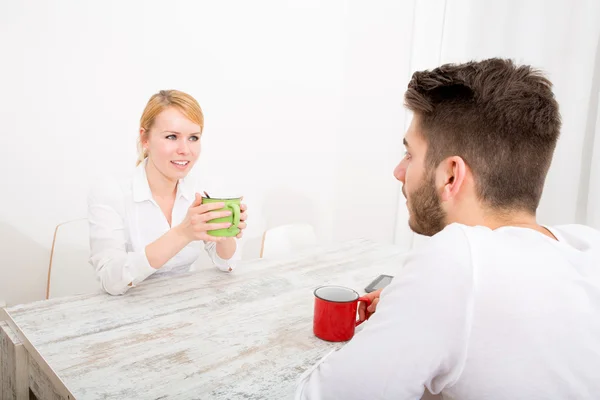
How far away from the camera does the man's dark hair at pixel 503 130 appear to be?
85 centimetres

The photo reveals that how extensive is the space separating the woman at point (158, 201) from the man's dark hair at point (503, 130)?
0.75 metres

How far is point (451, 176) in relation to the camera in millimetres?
879

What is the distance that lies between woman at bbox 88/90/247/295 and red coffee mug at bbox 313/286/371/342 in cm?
43

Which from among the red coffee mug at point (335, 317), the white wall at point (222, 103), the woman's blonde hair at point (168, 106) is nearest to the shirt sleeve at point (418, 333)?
the red coffee mug at point (335, 317)

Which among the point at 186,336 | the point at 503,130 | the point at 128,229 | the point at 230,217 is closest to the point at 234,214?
the point at 230,217

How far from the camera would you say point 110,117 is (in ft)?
7.96

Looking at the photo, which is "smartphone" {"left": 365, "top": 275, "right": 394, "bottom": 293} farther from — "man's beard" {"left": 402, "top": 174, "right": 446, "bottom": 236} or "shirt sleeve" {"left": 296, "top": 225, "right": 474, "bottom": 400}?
"shirt sleeve" {"left": 296, "top": 225, "right": 474, "bottom": 400}

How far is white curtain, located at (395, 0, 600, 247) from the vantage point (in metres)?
2.26

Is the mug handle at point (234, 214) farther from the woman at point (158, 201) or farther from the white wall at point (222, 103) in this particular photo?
the white wall at point (222, 103)

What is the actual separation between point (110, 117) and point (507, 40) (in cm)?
229

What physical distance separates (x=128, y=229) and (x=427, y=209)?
4.03ft

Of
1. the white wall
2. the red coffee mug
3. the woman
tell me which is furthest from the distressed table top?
the white wall

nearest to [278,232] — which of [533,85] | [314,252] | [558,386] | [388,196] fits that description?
[314,252]

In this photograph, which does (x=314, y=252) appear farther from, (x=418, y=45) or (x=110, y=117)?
(x=418, y=45)
